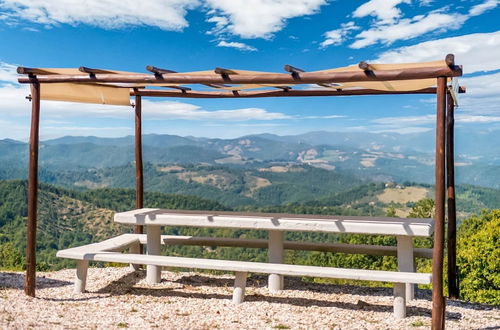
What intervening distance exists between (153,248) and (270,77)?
3.22 m

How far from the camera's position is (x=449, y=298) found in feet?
23.6

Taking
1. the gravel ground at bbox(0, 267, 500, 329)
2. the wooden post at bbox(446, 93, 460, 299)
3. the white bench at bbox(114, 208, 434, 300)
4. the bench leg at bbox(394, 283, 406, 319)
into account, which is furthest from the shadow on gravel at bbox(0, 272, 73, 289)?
the wooden post at bbox(446, 93, 460, 299)

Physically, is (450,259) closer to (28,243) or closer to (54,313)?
(54,313)

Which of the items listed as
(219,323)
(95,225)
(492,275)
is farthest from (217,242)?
(95,225)

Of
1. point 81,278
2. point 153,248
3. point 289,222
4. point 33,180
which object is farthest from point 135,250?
point 289,222

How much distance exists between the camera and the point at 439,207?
5215 mm

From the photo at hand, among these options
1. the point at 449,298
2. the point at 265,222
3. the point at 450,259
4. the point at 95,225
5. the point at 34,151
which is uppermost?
the point at 34,151

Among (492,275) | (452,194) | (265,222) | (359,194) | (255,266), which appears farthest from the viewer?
(359,194)

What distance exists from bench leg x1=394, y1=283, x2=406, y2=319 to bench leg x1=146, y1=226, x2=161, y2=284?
343 cm

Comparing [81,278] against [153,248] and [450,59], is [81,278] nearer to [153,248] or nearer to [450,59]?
[153,248]

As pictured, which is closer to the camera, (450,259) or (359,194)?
(450,259)

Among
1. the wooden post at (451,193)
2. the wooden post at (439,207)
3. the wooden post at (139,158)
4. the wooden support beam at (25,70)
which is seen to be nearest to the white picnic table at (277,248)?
the wooden post at (439,207)

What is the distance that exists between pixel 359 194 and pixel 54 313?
14235 cm

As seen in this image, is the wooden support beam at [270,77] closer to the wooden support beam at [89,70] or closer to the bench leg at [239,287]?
the wooden support beam at [89,70]
